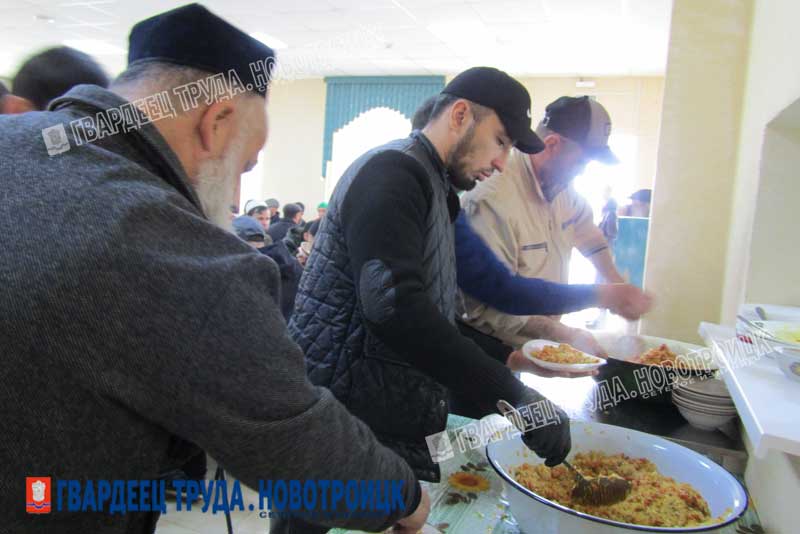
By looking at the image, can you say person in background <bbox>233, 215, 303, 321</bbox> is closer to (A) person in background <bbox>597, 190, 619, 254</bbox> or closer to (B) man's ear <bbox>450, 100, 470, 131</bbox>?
(B) man's ear <bbox>450, 100, 470, 131</bbox>

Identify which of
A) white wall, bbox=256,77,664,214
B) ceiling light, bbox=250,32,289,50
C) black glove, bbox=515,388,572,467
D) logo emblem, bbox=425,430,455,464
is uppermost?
ceiling light, bbox=250,32,289,50

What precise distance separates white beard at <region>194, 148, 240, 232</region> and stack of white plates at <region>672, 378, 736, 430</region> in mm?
1036

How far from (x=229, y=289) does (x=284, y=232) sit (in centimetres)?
428

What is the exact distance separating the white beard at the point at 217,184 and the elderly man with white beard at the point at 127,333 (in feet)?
0.19

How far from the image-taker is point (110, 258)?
0.46 meters

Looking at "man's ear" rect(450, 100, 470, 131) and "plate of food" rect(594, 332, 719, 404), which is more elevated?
"man's ear" rect(450, 100, 470, 131)

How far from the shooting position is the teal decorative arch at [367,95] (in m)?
7.22

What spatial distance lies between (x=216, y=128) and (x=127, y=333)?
29cm

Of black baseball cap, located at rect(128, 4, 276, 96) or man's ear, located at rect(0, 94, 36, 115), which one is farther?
man's ear, located at rect(0, 94, 36, 115)

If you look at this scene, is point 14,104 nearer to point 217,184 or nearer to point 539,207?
point 217,184

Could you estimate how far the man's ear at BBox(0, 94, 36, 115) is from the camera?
1.42 m

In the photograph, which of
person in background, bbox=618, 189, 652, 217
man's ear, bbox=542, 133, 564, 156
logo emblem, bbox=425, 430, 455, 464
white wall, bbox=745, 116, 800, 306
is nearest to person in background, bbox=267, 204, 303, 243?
person in background, bbox=618, 189, 652, 217

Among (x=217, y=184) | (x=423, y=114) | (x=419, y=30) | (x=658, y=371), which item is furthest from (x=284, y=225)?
(x=217, y=184)

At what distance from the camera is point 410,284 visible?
2.79ft
